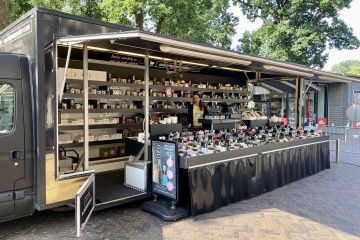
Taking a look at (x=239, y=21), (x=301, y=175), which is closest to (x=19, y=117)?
(x=301, y=175)

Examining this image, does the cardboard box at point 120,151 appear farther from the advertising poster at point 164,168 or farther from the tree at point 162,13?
the tree at point 162,13

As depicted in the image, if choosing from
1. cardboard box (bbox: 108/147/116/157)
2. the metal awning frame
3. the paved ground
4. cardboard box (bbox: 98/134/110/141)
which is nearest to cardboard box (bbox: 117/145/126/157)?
cardboard box (bbox: 108/147/116/157)

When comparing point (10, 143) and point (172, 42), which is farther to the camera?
point (172, 42)

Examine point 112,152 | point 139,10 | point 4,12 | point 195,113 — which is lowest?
point 112,152

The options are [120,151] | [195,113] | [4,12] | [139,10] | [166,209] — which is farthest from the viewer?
[139,10]

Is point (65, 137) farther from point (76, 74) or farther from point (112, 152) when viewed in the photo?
point (112, 152)

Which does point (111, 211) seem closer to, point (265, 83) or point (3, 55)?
point (3, 55)

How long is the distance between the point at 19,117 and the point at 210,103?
21.7 feet

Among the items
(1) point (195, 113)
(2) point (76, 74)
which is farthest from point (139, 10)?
(2) point (76, 74)

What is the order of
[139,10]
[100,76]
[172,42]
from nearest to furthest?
[172,42]
[100,76]
[139,10]

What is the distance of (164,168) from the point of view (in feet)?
15.2

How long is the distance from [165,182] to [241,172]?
4.83 ft

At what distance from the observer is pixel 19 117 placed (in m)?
3.71

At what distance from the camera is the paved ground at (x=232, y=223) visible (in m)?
3.96
